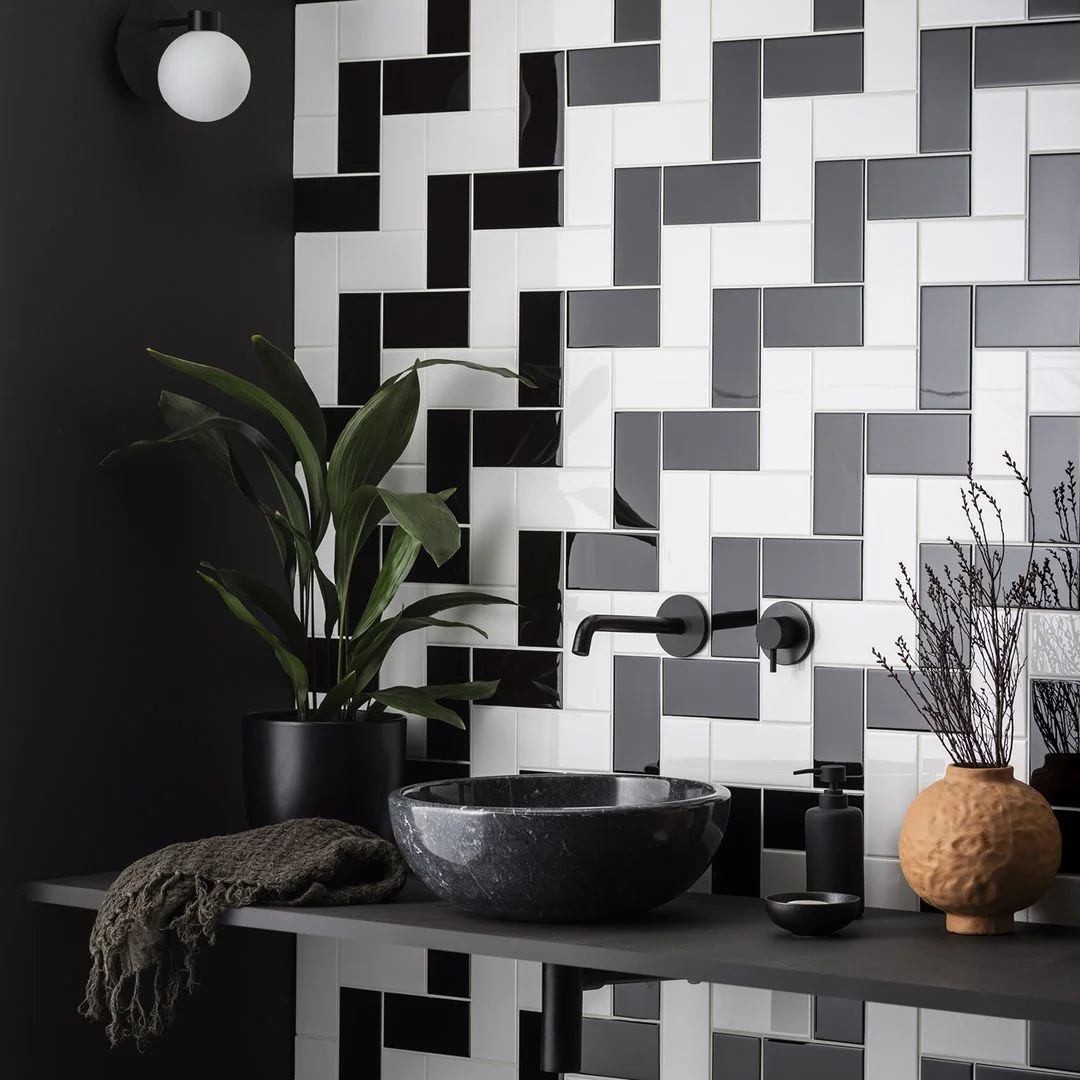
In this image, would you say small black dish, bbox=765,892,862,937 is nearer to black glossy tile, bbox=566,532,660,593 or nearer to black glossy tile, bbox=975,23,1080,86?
black glossy tile, bbox=566,532,660,593

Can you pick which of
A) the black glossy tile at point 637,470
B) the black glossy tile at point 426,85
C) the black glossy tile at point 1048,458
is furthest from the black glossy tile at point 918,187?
the black glossy tile at point 426,85

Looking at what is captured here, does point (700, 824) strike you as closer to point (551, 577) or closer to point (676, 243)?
point (551, 577)

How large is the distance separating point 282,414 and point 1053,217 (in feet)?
3.54

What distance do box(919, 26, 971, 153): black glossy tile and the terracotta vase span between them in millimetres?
853

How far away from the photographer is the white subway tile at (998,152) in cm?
192

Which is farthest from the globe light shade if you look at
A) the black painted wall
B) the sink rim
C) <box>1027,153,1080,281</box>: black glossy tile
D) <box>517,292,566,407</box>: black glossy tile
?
<box>1027,153,1080,281</box>: black glossy tile

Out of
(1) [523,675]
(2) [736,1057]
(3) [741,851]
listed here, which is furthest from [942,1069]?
(1) [523,675]

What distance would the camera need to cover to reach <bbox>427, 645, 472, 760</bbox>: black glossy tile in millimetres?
2240

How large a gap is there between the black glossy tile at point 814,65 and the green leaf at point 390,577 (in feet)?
2.73

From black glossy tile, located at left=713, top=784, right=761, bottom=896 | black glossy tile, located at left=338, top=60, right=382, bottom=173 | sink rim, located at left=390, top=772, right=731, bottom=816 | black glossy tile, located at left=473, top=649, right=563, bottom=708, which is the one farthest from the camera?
black glossy tile, located at left=338, top=60, right=382, bottom=173

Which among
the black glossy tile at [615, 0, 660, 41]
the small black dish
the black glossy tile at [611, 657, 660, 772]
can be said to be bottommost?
the small black dish

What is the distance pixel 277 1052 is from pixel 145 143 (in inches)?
55.5

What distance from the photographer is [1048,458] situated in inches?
74.4

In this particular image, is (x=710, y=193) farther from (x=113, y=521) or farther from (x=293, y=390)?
(x=113, y=521)
